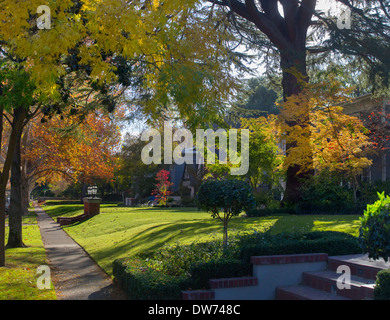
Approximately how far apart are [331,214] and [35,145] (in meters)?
19.7

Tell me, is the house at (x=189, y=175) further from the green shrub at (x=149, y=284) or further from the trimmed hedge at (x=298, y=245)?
the green shrub at (x=149, y=284)

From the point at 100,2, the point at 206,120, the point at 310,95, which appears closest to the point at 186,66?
the point at 206,120

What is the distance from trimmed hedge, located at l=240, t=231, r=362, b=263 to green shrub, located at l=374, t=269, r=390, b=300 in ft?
6.94

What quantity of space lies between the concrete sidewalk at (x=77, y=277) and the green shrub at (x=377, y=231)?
4198 millimetres

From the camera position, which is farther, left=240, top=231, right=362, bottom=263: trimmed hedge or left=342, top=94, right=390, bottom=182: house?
left=342, top=94, right=390, bottom=182: house

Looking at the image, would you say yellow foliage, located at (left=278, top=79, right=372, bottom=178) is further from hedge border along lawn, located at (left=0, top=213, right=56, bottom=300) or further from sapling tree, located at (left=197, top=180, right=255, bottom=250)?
hedge border along lawn, located at (left=0, top=213, right=56, bottom=300)

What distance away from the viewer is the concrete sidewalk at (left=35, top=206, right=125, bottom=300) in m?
7.71

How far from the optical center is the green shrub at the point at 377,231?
511 centimetres

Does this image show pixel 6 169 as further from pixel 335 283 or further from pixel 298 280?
pixel 335 283

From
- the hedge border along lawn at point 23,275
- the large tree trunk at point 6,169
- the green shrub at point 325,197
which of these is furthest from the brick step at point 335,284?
the green shrub at point 325,197

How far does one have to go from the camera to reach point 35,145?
27.6 m

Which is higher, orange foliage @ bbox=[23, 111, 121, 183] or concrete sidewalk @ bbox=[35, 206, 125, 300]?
orange foliage @ bbox=[23, 111, 121, 183]

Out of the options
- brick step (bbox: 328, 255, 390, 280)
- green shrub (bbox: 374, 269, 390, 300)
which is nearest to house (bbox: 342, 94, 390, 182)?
brick step (bbox: 328, 255, 390, 280)

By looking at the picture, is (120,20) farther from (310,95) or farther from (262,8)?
(262,8)
